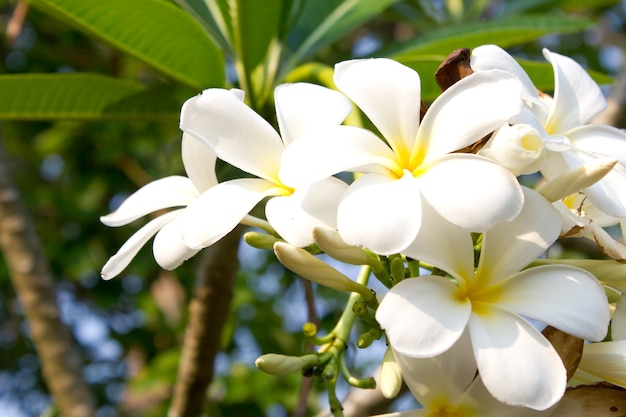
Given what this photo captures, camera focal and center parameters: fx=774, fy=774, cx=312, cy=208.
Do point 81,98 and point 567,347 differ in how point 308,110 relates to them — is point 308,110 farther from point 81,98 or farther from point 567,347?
point 81,98

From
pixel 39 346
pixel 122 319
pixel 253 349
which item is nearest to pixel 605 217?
pixel 39 346

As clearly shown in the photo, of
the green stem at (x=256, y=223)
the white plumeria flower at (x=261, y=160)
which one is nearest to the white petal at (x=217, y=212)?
the white plumeria flower at (x=261, y=160)

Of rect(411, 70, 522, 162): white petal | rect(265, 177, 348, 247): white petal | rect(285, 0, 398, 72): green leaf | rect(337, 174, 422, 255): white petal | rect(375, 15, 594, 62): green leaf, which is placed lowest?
rect(285, 0, 398, 72): green leaf

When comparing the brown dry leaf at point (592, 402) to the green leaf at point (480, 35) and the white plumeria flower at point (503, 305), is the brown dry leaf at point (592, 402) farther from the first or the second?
the green leaf at point (480, 35)

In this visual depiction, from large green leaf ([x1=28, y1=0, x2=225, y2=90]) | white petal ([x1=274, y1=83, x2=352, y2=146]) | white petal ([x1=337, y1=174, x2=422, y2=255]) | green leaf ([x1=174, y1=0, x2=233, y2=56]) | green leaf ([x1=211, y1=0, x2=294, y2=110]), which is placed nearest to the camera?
white petal ([x1=337, y1=174, x2=422, y2=255])

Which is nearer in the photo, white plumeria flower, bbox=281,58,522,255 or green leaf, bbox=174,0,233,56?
white plumeria flower, bbox=281,58,522,255

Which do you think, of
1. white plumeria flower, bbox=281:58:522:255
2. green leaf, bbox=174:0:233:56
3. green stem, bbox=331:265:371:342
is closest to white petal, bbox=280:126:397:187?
white plumeria flower, bbox=281:58:522:255

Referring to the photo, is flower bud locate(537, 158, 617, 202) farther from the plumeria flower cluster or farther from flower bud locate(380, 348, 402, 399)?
flower bud locate(380, 348, 402, 399)
